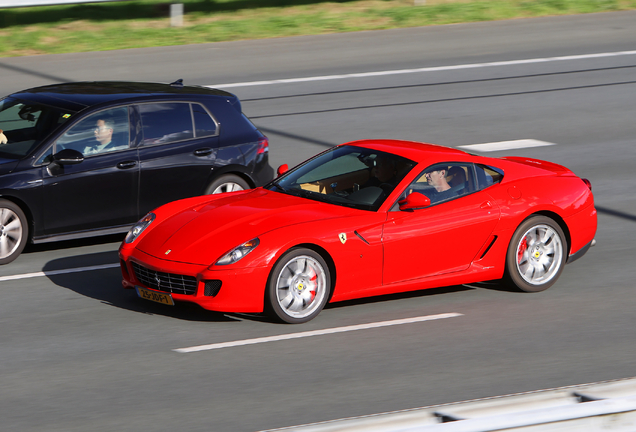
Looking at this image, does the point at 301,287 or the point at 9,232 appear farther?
the point at 9,232

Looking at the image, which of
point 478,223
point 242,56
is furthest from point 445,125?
point 478,223

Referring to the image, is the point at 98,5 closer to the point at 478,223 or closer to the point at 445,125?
the point at 445,125

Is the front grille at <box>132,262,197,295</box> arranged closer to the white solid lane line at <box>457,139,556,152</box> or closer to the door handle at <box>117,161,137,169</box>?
the door handle at <box>117,161,137,169</box>

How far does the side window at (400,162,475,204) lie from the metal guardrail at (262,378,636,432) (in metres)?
3.78

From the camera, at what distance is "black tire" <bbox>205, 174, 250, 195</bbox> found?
10938 millimetres

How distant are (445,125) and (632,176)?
397 cm

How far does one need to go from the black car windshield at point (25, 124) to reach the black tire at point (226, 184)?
5.72 feet

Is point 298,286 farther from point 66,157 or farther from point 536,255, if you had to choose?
point 66,157

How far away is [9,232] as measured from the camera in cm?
970

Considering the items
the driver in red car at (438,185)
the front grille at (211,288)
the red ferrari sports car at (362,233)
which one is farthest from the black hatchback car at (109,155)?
the driver in red car at (438,185)

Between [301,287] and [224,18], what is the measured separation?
60.9 feet

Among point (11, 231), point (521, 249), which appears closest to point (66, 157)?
point (11, 231)

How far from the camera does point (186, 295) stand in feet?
25.6

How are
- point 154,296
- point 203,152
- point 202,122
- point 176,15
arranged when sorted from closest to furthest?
point 154,296
point 203,152
point 202,122
point 176,15
